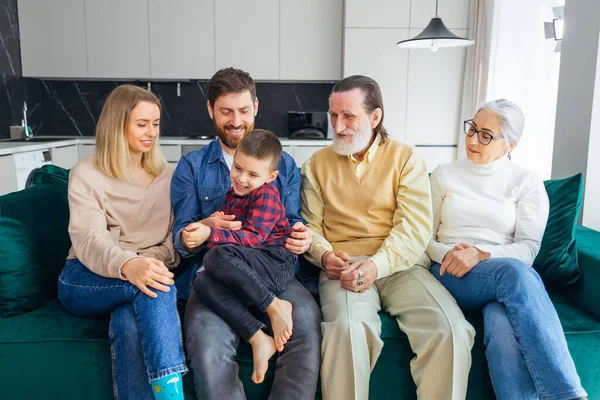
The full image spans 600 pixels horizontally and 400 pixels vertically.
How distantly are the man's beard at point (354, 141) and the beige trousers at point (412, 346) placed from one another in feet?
1.96

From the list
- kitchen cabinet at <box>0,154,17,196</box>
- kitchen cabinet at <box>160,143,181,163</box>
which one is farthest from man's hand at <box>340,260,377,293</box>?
kitchen cabinet at <box>160,143,181,163</box>

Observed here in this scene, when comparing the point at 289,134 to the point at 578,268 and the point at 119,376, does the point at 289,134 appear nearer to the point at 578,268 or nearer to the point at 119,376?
the point at 578,268

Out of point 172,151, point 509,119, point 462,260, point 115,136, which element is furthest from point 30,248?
point 172,151

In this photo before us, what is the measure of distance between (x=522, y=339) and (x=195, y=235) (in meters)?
1.04

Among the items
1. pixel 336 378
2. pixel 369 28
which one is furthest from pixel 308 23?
pixel 336 378

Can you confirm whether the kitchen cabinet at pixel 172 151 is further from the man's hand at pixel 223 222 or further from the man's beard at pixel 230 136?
the man's hand at pixel 223 222

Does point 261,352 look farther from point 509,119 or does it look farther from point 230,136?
point 509,119

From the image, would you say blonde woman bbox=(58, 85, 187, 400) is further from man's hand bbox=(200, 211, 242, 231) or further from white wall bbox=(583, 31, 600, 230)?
white wall bbox=(583, 31, 600, 230)

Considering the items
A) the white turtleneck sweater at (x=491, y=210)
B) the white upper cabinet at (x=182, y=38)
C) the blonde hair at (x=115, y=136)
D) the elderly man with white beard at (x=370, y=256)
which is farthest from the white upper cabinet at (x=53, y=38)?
the white turtleneck sweater at (x=491, y=210)

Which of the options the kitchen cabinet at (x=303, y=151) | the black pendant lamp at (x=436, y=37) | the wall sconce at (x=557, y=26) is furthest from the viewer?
the kitchen cabinet at (x=303, y=151)

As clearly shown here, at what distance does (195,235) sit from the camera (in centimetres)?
169

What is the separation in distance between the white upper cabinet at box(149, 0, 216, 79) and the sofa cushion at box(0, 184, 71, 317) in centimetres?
308

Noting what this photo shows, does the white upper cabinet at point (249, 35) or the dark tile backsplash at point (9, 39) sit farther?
the white upper cabinet at point (249, 35)

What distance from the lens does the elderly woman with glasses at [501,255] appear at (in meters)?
1.55
